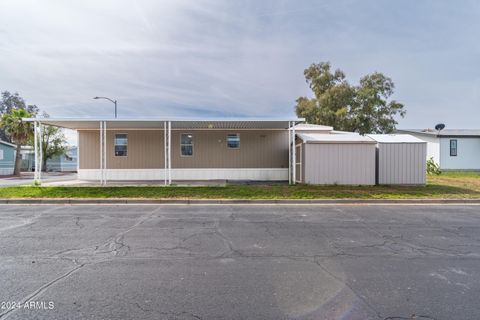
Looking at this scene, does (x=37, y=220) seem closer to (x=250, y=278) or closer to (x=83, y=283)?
(x=83, y=283)

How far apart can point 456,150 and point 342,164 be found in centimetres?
1919

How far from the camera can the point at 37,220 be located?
279 inches

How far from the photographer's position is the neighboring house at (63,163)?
3447 centimetres

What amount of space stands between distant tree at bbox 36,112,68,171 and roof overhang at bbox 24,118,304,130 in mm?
20343

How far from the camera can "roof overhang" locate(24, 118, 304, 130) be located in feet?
43.9

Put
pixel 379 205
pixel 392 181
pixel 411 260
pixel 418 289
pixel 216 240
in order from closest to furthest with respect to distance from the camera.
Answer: pixel 418 289 → pixel 411 260 → pixel 216 240 → pixel 379 205 → pixel 392 181

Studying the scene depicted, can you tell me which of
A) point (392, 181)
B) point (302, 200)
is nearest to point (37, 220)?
point (302, 200)

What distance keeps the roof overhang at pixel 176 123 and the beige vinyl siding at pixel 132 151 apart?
0.59 metres

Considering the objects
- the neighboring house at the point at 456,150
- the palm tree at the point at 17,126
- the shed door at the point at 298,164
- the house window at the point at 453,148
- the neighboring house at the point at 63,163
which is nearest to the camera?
the shed door at the point at 298,164

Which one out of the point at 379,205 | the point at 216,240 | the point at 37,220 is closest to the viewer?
the point at 216,240

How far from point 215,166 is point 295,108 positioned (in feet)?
57.5

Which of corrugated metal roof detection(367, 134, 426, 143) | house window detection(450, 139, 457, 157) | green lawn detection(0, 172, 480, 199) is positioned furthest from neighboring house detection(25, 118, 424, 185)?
house window detection(450, 139, 457, 157)

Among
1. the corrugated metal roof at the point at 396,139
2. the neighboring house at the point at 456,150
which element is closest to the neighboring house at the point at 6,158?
the corrugated metal roof at the point at 396,139

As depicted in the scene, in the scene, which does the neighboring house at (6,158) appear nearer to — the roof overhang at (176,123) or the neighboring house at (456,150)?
the roof overhang at (176,123)
